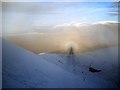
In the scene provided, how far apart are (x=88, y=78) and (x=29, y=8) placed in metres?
1.30

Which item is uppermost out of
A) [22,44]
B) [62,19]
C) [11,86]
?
[62,19]

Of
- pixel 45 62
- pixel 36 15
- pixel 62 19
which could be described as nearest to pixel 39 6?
pixel 36 15

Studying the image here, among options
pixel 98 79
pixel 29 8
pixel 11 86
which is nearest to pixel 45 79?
pixel 11 86

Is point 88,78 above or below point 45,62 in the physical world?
below

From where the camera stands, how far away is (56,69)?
337 cm

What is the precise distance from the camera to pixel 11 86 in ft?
11.1

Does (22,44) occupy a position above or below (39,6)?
below

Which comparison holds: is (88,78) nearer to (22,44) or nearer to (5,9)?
(22,44)

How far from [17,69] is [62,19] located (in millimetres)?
951

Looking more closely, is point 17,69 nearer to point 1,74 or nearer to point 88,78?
point 1,74

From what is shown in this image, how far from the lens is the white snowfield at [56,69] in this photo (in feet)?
11.0

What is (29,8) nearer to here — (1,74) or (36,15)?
(36,15)

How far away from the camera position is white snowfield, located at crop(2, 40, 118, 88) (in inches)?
132

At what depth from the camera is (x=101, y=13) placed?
3.36 m
